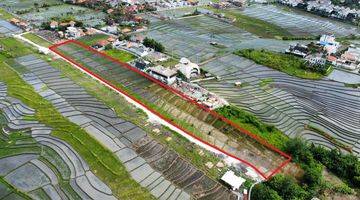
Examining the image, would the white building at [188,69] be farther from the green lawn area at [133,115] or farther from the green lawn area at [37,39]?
the green lawn area at [37,39]

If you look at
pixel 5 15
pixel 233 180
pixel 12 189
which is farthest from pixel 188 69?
pixel 5 15

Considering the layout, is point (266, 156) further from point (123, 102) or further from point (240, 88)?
point (123, 102)

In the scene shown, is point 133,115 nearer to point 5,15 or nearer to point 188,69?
point 188,69

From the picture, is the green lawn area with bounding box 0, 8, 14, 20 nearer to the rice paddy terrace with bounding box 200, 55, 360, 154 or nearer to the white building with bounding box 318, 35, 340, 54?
the rice paddy terrace with bounding box 200, 55, 360, 154

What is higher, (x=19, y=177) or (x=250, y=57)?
(x=250, y=57)

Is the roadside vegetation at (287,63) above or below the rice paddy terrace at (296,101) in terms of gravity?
above

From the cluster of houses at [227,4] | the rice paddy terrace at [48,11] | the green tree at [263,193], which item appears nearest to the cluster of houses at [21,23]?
the rice paddy terrace at [48,11]

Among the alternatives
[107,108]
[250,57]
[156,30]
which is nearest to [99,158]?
[107,108]
